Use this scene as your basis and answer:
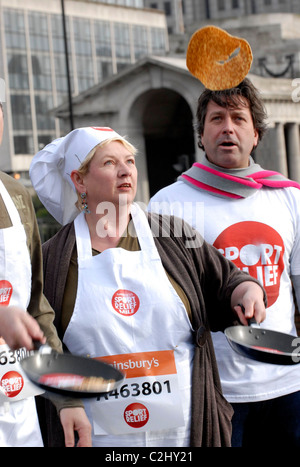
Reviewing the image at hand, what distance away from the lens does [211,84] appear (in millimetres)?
3572

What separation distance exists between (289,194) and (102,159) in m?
1.02

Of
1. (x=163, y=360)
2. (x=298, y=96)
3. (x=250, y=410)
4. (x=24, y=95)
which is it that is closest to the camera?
(x=163, y=360)

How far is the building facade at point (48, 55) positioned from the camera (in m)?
66.7

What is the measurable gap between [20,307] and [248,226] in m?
1.24

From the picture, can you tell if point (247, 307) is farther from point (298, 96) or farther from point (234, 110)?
point (298, 96)

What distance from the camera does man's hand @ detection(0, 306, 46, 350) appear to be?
218 centimetres

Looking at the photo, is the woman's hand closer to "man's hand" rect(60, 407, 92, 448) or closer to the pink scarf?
"man's hand" rect(60, 407, 92, 448)

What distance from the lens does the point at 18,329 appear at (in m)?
2.18

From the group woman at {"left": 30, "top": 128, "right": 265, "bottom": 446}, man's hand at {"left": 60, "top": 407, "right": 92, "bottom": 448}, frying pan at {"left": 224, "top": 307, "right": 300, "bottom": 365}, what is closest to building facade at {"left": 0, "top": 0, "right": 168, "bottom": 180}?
woman at {"left": 30, "top": 128, "right": 265, "bottom": 446}

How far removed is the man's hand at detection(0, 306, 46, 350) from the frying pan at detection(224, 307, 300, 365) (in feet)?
1.98

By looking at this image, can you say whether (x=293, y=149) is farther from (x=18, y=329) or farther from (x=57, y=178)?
(x=18, y=329)

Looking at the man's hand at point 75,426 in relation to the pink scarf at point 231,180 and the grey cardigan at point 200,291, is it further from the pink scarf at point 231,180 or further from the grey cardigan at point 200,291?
the pink scarf at point 231,180

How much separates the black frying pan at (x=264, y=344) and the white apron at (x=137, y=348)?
34 centimetres
